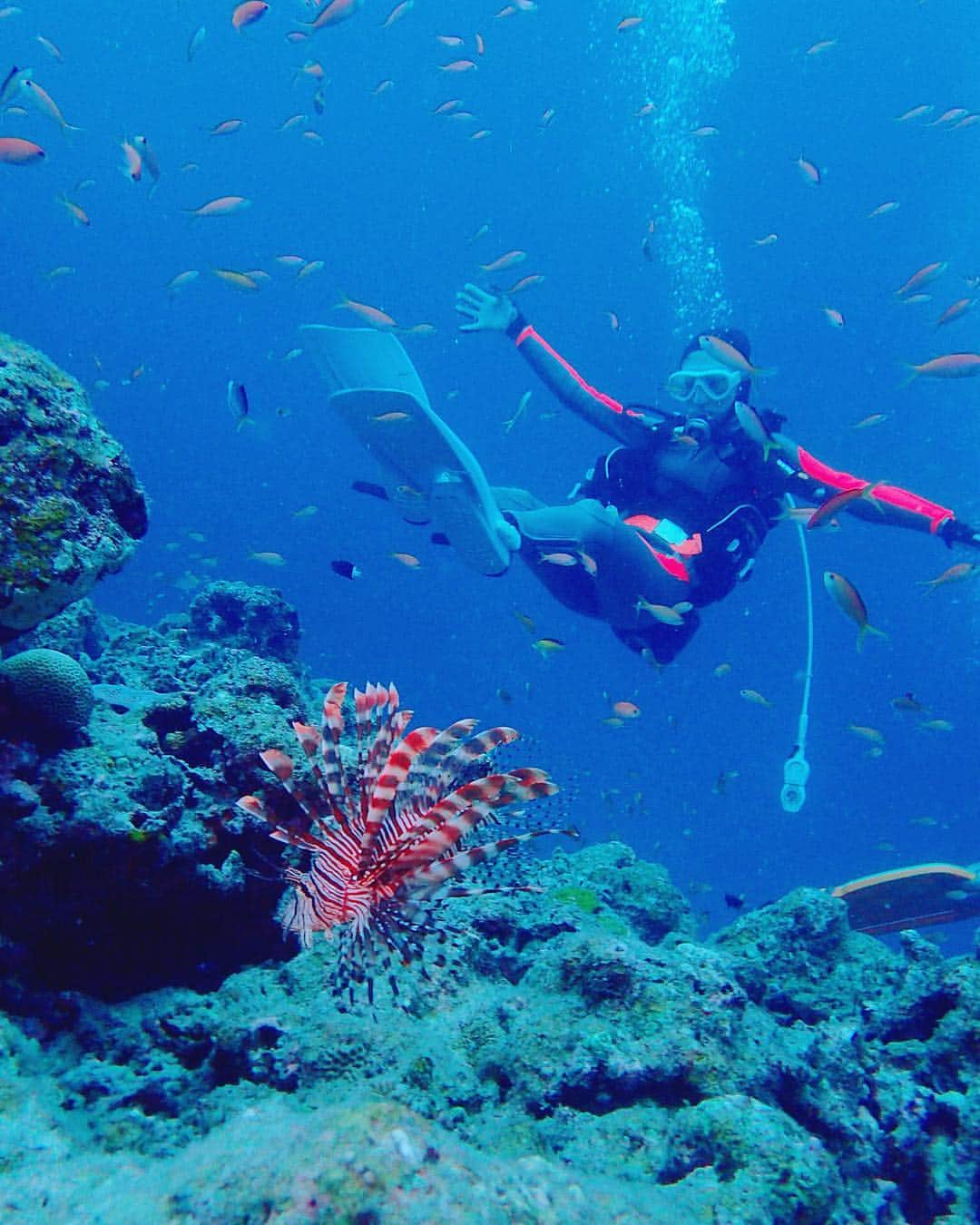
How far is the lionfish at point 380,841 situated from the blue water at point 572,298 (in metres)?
33.0

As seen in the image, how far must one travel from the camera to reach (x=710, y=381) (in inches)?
309

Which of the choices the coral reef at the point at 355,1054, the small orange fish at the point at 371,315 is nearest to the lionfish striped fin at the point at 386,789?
the coral reef at the point at 355,1054

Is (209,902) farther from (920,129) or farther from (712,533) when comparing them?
(920,129)

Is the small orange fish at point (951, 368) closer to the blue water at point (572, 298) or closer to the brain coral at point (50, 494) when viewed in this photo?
the brain coral at point (50, 494)

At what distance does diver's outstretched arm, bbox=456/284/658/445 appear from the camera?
27.6ft

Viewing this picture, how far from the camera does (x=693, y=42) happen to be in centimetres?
4284

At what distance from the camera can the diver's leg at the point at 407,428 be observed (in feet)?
22.8

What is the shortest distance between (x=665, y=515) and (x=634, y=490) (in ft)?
1.66

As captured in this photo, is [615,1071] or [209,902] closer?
[615,1071]

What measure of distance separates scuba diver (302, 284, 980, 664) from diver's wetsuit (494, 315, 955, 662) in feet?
0.05

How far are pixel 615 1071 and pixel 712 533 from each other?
20.0 feet

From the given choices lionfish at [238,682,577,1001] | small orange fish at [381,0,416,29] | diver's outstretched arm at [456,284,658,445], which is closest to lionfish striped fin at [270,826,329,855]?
lionfish at [238,682,577,1001]

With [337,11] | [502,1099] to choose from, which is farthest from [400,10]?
[502,1099]

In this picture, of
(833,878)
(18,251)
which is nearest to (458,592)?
(833,878)
